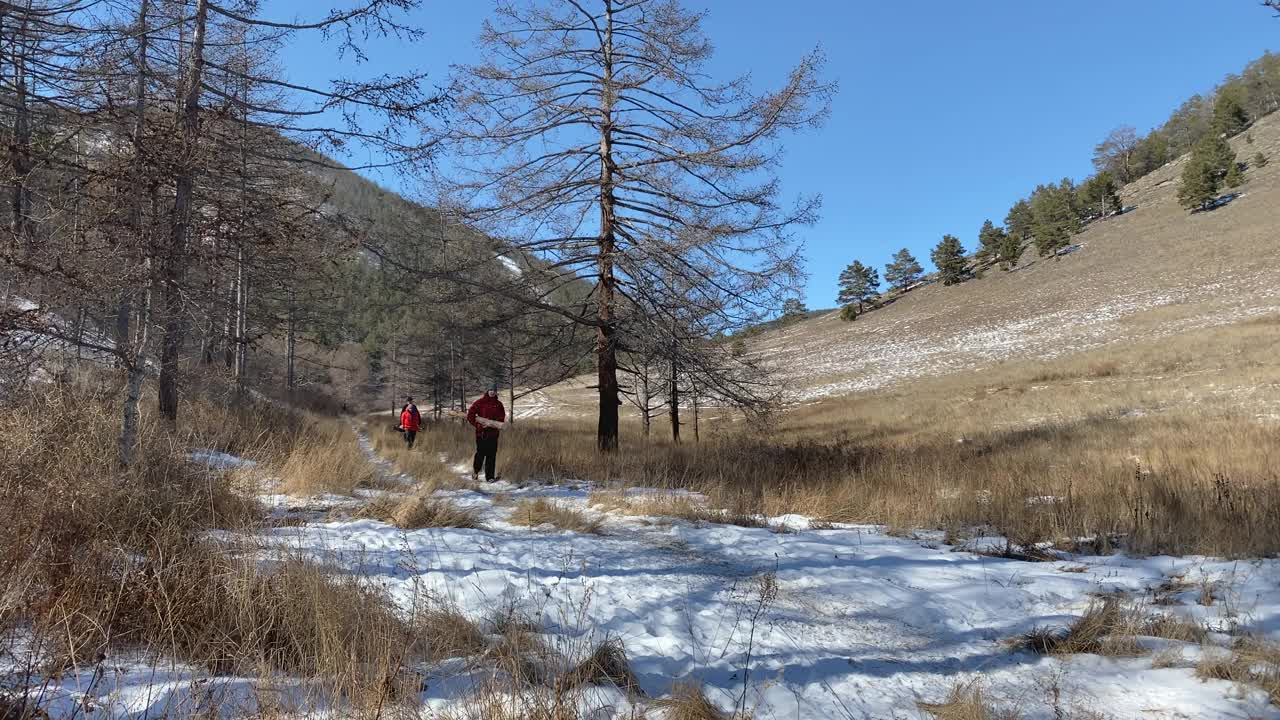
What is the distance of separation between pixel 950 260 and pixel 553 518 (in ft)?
237

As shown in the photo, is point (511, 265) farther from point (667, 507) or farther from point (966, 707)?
point (966, 707)

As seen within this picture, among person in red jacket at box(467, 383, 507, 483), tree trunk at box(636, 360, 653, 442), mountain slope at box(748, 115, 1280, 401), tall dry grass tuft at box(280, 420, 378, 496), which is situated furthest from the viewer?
mountain slope at box(748, 115, 1280, 401)

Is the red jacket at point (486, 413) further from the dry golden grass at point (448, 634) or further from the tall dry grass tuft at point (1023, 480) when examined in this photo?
the dry golden grass at point (448, 634)

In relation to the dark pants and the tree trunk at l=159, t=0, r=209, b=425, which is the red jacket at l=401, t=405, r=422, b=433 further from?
the tree trunk at l=159, t=0, r=209, b=425

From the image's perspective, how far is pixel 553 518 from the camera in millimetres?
5281

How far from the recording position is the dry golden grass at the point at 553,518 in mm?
5109

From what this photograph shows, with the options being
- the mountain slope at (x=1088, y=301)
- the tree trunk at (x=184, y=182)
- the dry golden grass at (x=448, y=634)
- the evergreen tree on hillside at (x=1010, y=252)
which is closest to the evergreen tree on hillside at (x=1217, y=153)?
the mountain slope at (x=1088, y=301)

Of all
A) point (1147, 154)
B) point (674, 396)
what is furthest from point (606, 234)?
point (1147, 154)

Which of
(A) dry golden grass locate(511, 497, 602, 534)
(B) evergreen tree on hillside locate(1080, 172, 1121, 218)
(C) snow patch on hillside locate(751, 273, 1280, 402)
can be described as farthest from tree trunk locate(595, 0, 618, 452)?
(B) evergreen tree on hillside locate(1080, 172, 1121, 218)

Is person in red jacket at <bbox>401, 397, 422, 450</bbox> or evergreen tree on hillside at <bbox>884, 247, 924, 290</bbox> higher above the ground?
evergreen tree on hillside at <bbox>884, 247, 924, 290</bbox>

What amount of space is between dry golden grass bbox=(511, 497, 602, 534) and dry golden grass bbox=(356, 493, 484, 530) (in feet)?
1.27

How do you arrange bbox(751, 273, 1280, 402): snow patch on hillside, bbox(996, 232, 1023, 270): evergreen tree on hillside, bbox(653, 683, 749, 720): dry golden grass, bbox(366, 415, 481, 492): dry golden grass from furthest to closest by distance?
bbox(996, 232, 1023, 270): evergreen tree on hillside < bbox(751, 273, 1280, 402): snow patch on hillside < bbox(366, 415, 481, 492): dry golden grass < bbox(653, 683, 749, 720): dry golden grass

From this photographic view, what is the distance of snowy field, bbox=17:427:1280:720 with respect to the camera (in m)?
2.18

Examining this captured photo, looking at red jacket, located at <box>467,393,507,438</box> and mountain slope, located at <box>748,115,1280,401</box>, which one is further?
mountain slope, located at <box>748,115,1280,401</box>
